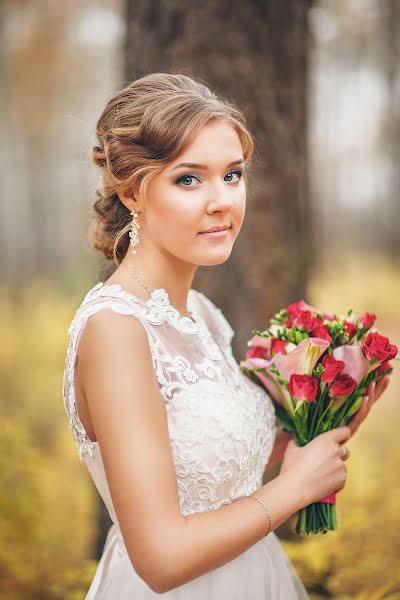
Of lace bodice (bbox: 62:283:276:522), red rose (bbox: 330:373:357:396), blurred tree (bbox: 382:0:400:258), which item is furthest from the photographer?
blurred tree (bbox: 382:0:400:258)

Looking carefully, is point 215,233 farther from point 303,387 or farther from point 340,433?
point 340,433

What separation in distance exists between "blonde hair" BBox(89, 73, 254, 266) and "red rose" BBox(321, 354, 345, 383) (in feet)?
2.42

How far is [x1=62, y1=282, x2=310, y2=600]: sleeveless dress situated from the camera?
168 centimetres

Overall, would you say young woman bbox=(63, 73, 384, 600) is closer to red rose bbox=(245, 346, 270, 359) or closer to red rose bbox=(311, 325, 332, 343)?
red rose bbox=(245, 346, 270, 359)

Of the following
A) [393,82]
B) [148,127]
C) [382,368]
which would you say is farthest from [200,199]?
[393,82]

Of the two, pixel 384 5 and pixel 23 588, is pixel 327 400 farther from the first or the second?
pixel 384 5

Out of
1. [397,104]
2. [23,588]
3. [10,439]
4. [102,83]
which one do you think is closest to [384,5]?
[397,104]

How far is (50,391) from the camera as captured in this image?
820cm

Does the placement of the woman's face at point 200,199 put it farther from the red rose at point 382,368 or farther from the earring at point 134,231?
the red rose at point 382,368

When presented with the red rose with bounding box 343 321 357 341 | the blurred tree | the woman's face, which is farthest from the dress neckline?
the blurred tree

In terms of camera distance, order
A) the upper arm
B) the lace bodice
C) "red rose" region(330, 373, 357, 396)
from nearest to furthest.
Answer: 1. the upper arm
2. the lace bodice
3. "red rose" region(330, 373, 357, 396)

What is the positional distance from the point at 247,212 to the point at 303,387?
5.37 feet

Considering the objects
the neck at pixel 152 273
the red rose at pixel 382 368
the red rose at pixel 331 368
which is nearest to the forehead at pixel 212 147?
the neck at pixel 152 273

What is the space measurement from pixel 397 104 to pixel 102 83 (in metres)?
4.96
